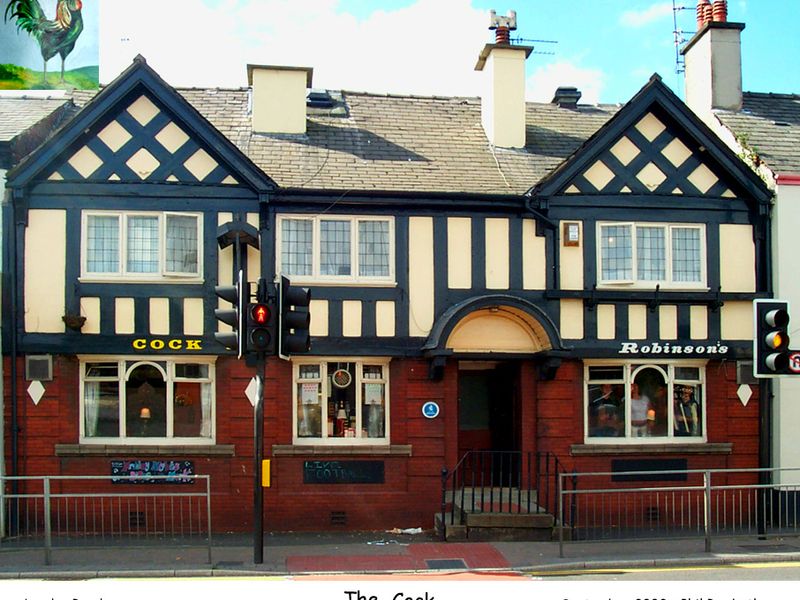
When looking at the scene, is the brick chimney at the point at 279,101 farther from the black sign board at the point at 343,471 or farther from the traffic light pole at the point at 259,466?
the traffic light pole at the point at 259,466

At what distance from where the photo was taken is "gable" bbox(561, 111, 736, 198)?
16.4 meters

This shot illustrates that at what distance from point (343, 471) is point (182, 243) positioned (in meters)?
4.56

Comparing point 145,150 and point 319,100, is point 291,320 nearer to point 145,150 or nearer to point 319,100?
point 145,150

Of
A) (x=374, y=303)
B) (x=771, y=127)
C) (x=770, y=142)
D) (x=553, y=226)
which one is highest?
(x=771, y=127)

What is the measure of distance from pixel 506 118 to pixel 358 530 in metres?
8.01

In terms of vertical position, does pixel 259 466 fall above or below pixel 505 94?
below

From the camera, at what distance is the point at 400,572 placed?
1219 cm

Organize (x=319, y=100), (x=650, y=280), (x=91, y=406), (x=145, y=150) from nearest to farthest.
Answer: (x=91, y=406)
(x=145, y=150)
(x=650, y=280)
(x=319, y=100)

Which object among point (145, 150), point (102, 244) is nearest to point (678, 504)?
point (102, 244)

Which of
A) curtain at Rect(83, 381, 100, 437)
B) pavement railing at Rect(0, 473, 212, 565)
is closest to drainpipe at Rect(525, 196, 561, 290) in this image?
pavement railing at Rect(0, 473, 212, 565)

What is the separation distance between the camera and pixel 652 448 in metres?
16.2

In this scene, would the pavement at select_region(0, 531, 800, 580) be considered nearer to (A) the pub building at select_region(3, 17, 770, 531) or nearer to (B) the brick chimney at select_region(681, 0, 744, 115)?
(A) the pub building at select_region(3, 17, 770, 531)

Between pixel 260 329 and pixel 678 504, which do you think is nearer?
pixel 260 329

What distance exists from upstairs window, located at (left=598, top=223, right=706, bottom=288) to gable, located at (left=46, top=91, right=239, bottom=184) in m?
6.42
